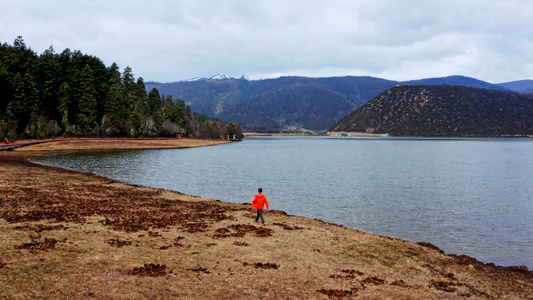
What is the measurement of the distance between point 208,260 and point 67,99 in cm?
11955

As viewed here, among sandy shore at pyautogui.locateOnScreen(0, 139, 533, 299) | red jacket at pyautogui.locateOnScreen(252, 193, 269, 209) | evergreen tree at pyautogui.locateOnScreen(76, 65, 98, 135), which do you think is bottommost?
sandy shore at pyautogui.locateOnScreen(0, 139, 533, 299)

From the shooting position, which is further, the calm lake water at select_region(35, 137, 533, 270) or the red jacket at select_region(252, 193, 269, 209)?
the calm lake water at select_region(35, 137, 533, 270)

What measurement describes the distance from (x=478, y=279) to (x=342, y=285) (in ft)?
20.1

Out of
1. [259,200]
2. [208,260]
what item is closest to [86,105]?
[259,200]

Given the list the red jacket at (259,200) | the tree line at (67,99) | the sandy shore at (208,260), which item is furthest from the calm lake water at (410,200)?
the tree line at (67,99)

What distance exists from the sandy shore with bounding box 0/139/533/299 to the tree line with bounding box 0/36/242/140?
310ft

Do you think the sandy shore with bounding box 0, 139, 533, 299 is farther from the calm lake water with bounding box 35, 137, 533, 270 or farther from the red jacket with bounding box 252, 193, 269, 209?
the calm lake water with bounding box 35, 137, 533, 270

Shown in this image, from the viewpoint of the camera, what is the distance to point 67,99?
113 m

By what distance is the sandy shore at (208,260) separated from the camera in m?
11.1

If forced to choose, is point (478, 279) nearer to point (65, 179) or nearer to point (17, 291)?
point (17, 291)

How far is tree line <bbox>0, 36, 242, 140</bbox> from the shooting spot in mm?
105312

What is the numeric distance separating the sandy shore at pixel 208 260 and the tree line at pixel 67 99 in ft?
310

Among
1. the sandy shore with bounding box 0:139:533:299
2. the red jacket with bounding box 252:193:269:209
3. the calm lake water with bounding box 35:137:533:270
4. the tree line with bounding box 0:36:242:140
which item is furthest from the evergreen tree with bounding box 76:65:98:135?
the red jacket with bounding box 252:193:269:209

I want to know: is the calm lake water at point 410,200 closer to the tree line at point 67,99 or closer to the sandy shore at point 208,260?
the sandy shore at point 208,260
